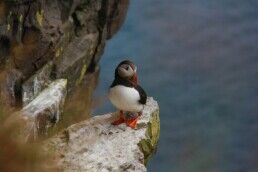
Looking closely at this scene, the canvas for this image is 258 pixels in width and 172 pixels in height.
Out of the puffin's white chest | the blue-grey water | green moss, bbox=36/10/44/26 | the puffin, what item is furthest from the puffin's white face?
the blue-grey water

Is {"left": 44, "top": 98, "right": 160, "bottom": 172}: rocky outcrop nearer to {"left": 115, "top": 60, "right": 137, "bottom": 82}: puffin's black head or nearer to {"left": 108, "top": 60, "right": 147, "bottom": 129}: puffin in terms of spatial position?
{"left": 108, "top": 60, "right": 147, "bottom": 129}: puffin

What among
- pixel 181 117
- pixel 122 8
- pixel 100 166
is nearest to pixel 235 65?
pixel 181 117

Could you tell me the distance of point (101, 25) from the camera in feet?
51.9

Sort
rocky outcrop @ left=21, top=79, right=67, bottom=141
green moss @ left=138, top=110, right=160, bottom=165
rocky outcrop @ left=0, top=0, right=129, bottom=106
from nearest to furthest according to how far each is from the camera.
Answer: green moss @ left=138, top=110, right=160, bottom=165 < rocky outcrop @ left=21, top=79, right=67, bottom=141 < rocky outcrop @ left=0, top=0, right=129, bottom=106

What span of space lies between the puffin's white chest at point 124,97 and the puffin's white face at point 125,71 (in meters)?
0.12

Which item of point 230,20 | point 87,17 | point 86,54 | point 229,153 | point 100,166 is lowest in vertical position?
point 229,153

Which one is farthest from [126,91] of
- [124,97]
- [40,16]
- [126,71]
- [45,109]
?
[40,16]

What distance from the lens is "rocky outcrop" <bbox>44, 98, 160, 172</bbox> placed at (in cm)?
632

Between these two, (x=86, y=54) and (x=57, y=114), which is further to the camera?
(x=86, y=54)

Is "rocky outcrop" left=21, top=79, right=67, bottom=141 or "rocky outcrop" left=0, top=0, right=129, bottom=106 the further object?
"rocky outcrop" left=0, top=0, right=129, bottom=106

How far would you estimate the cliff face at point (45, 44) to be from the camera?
34.4 ft

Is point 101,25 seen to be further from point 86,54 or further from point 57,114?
point 57,114

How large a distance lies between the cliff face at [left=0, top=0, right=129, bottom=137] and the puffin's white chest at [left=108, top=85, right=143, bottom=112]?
1.64 m

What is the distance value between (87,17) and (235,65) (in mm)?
32899
